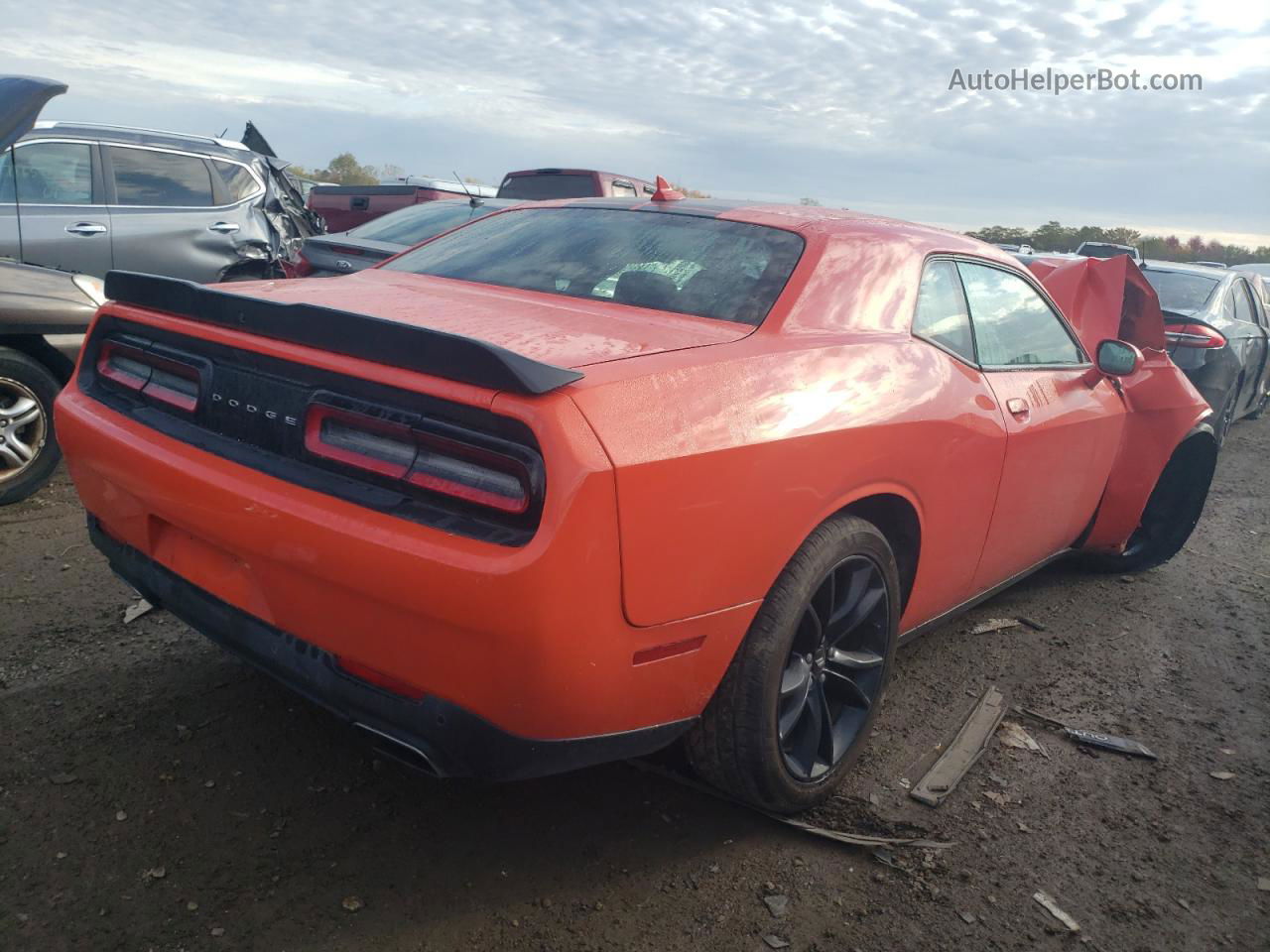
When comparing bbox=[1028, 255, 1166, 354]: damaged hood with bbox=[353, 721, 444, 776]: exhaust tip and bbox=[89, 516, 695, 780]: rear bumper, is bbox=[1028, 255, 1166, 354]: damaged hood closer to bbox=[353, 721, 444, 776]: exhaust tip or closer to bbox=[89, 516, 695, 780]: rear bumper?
bbox=[89, 516, 695, 780]: rear bumper

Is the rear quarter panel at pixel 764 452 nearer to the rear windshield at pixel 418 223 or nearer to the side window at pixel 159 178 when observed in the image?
the rear windshield at pixel 418 223

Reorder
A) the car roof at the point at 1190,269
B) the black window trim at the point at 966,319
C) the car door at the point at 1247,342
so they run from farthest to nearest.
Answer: the car roof at the point at 1190,269, the car door at the point at 1247,342, the black window trim at the point at 966,319

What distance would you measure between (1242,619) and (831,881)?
316cm

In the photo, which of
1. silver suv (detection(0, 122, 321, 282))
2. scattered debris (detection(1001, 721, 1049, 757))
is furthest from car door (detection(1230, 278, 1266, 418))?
silver suv (detection(0, 122, 321, 282))

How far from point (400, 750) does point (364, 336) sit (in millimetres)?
863

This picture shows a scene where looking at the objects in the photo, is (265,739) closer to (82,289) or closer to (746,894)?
(746,894)

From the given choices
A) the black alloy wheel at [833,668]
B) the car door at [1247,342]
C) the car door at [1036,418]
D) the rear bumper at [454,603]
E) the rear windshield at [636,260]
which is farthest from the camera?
the car door at [1247,342]

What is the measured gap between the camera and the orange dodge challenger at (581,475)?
1973 millimetres

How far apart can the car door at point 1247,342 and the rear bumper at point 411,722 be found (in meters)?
8.26

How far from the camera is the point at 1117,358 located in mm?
4125

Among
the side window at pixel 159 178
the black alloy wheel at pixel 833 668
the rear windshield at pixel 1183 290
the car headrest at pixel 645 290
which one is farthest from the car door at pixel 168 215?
the rear windshield at pixel 1183 290

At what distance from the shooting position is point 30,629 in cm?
339

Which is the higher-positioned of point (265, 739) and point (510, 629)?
point (510, 629)

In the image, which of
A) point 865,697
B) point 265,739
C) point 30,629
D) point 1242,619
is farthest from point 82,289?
point 1242,619
